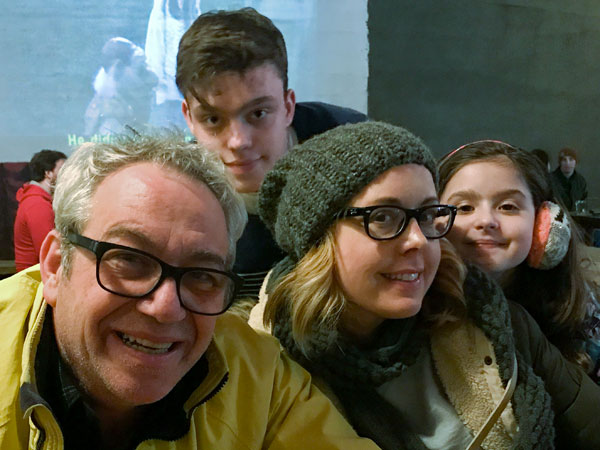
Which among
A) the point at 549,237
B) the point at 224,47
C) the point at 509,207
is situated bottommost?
the point at 549,237

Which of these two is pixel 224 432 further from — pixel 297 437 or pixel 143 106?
pixel 143 106

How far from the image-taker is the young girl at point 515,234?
185cm

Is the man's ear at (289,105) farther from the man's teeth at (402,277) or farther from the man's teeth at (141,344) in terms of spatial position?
the man's teeth at (141,344)

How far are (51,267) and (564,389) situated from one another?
158 centimetres

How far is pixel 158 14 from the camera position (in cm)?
529

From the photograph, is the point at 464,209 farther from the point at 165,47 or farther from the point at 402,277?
the point at 165,47

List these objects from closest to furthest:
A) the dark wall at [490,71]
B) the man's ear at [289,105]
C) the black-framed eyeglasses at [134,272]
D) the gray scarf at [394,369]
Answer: the black-framed eyeglasses at [134,272] → the gray scarf at [394,369] → the man's ear at [289,105] → the dark wall at [490,71]

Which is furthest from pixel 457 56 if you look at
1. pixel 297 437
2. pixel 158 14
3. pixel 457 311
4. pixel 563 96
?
pixel 297 437

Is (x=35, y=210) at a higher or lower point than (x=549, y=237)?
lower

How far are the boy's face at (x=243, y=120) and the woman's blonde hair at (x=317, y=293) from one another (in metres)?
0.54

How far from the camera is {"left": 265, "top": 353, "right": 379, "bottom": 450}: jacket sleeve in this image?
4.50ft

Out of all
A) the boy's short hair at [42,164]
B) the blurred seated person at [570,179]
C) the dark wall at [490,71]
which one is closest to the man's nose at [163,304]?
the boy's short hair at [42,164]

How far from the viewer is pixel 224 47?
1.93m

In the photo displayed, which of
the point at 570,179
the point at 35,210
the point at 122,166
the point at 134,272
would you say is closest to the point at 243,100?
the point at 122,166
